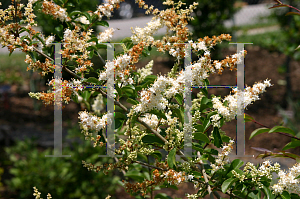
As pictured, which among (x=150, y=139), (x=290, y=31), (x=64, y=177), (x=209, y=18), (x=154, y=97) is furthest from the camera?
(x=209, y=18)

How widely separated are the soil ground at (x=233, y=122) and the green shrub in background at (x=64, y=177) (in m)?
0.91

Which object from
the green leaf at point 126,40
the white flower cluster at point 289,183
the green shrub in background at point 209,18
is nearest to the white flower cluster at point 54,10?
the green leaf at point 126,40

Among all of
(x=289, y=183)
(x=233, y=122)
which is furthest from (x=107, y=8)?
(x=233, y=122)

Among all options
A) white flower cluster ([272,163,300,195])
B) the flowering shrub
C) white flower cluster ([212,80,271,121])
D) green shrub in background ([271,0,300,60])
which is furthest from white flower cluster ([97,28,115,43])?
green shrub in background ([271,0,300,60])

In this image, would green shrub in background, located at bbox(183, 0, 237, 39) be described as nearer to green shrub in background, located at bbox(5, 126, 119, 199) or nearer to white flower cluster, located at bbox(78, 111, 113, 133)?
green shrub in background, located at bbox(5, 126, 119, 199)

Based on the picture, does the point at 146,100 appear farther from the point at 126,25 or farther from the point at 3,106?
the point at 126,25

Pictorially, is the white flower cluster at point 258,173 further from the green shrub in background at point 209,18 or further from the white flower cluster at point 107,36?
the green shrub in background at point 209,18

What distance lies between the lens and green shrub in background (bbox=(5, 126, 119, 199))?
2.45 metres

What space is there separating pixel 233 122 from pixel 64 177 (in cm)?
286

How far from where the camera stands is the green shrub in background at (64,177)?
245 centimetres

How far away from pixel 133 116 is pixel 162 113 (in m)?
0.11

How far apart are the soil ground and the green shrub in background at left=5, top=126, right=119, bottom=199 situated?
913 mm

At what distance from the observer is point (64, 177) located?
8.16ft

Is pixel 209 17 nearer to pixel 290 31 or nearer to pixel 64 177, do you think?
pixel 290 31
